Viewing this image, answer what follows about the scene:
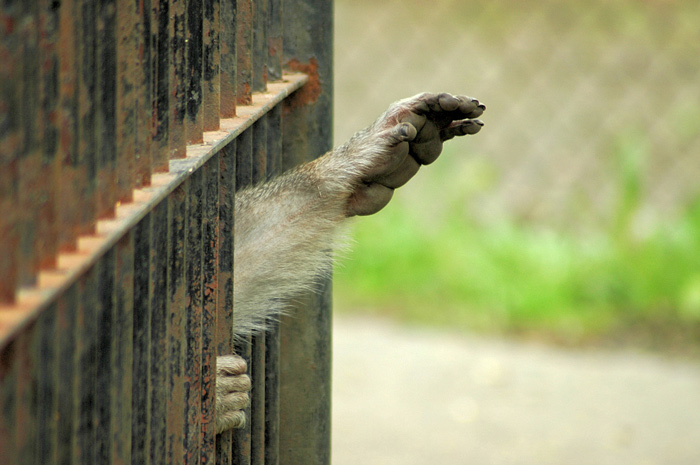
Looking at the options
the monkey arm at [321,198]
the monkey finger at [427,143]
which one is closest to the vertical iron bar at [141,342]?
the monkey arm at [321,198]

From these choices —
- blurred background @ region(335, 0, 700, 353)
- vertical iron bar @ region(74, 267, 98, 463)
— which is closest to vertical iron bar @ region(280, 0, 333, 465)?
vertical iron bar @ region(74, 267, 98, 463)

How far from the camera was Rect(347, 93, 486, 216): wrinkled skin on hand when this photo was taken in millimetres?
1526

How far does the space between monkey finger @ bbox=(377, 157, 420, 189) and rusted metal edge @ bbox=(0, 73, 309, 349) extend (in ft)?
1.25

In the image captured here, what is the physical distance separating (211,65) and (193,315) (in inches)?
13.1

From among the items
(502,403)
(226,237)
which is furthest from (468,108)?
(502,403)

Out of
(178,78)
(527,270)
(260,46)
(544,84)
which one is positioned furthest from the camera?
(544,84)

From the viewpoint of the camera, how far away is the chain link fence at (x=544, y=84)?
5.36 metres

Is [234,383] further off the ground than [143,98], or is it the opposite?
[143,98]

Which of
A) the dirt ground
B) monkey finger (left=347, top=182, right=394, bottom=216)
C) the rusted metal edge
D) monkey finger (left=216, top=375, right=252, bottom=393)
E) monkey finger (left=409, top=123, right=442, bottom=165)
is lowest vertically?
the dirt ground

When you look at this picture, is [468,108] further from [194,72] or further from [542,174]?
[542,174]

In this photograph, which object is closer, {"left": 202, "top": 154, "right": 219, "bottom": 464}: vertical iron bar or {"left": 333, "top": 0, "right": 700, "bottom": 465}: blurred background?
{"left": 202, "top": 154, "right": 219, "bottom": 464}: vertical iron bar

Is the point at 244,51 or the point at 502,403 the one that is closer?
the point at 244,51

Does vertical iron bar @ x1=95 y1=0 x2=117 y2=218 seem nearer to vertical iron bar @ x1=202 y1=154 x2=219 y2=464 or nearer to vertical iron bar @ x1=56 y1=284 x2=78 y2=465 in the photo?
vertical iron bar @ x1=56 y1=284 x2=78 y2=465

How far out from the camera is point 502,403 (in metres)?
3.71
